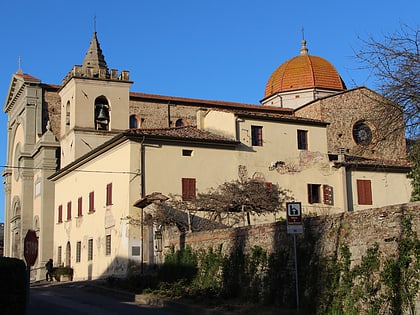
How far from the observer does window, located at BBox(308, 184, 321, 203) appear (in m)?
36.8

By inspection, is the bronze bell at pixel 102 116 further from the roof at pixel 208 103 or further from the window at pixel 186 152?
the window at pixel 186 152

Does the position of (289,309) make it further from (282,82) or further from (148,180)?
(282,82)

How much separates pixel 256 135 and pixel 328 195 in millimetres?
5504

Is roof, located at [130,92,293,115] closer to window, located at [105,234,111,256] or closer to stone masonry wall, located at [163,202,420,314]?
window, located at [105,234,111,256]

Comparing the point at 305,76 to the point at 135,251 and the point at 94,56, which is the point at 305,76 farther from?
the point at 135,251

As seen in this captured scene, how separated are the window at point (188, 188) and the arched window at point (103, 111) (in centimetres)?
1314

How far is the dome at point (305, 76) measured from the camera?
172 ft

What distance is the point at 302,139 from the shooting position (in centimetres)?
3747

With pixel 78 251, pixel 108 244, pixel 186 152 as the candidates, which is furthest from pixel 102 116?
pixel 186 152

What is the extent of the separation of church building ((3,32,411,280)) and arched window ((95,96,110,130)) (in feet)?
0.28

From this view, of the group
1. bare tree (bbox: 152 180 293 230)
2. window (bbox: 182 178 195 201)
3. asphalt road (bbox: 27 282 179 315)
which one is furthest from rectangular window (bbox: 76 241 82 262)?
asphalt road (bbox: 27 282 179 315)

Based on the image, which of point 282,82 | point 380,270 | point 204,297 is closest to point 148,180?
point 204,297

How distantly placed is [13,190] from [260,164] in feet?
90.4

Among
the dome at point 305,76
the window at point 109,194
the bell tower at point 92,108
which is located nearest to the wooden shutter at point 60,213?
the bell tower at point 92,108
